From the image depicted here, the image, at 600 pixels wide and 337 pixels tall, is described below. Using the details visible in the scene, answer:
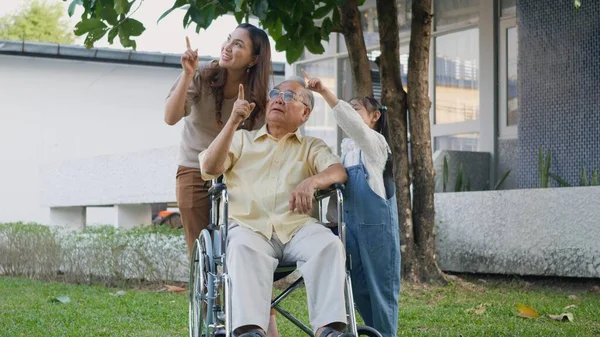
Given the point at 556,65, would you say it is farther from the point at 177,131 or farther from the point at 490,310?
the point at 177,131

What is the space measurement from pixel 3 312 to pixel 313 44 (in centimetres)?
303

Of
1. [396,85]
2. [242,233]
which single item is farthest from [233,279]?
[396,85]

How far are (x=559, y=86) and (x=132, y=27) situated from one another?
17.8ft

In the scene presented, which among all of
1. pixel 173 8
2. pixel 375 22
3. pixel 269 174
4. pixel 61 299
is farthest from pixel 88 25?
pixel 375 22

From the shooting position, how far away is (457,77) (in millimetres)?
12023

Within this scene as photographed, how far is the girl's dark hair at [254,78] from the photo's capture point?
4566 mm

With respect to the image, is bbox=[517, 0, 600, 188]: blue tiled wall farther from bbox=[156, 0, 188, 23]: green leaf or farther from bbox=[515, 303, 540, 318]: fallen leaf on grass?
bbox=[156, 0, 188, 23]: green leaf

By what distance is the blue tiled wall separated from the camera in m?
9.45

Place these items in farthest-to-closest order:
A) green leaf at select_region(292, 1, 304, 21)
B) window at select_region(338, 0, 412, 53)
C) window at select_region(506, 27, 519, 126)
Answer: window at select_region(338, 0, 412, 53), window at select_region(506, 27, 519, 126), green leaf at select_region(292, 1, 304, 21)

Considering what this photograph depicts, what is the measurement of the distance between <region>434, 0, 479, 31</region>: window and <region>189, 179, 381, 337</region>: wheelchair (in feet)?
25.9

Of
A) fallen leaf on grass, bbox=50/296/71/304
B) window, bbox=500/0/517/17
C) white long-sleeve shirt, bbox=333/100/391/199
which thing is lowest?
fallen leaf on grass, bbox=50/296/71/304

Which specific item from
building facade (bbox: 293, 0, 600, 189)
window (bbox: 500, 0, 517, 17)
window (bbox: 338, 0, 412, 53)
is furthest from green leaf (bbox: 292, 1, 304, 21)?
window (bbox: 338, 0, 412, 53)

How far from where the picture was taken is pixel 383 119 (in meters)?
4.48

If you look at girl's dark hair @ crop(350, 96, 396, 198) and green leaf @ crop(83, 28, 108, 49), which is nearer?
girl's dark hair @ crop(350, 96, 396, 198)
